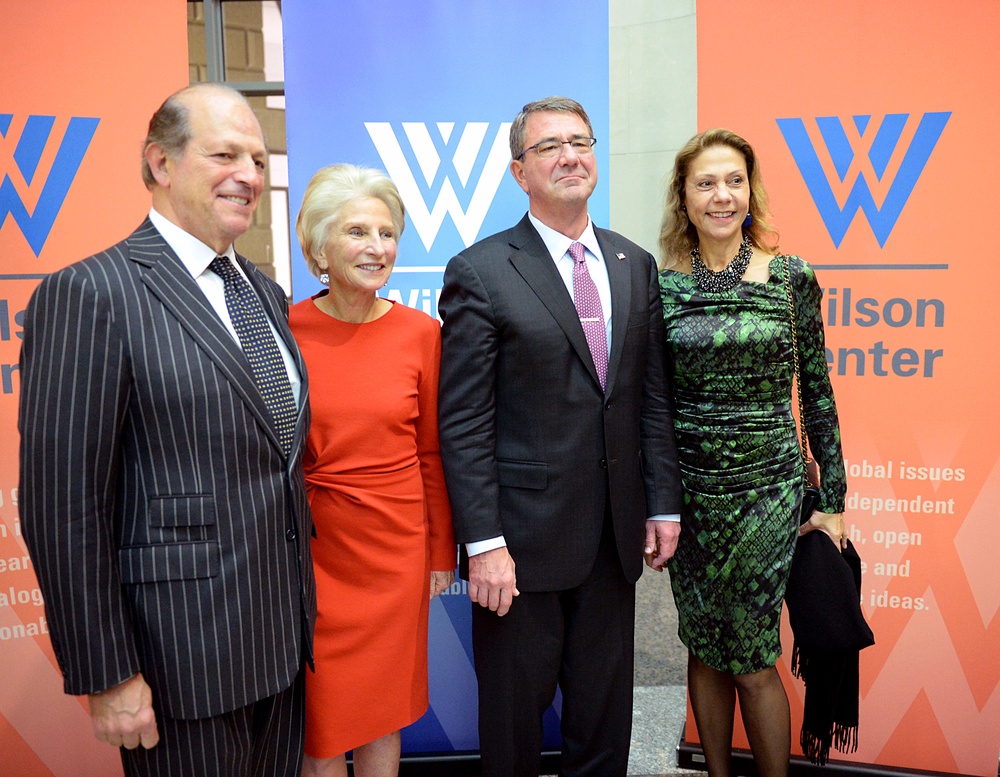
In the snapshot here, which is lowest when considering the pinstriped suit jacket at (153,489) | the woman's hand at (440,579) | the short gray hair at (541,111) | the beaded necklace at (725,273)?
the woman's hand at (440,579)

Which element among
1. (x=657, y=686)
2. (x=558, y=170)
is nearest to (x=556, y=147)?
(x=558, y=170)

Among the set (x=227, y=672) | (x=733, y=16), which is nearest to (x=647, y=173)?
(x=733, y=16)

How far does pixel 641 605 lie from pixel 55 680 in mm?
2922

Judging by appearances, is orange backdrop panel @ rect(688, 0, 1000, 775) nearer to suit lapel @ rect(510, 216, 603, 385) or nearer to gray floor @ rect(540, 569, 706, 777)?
gray floor @ rect(540, 569, 706, 777)

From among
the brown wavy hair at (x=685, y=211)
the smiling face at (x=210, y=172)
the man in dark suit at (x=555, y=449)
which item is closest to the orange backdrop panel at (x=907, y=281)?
the brown wavy hair at (x=685, y=211)

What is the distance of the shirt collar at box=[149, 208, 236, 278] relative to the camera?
4.78 feet

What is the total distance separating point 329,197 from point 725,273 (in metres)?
1.06

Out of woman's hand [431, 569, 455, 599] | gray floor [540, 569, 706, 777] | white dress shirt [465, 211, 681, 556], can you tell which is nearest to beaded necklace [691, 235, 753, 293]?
white dress shirt [465, 211, 681, 556]

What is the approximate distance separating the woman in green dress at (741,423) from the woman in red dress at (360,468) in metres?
0.73

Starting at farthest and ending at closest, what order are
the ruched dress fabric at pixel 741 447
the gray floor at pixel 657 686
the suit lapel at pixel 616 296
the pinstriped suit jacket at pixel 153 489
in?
the gray floor at pixel 657 686
the ruched dress fabric at pixel 741 447
the suit lapel at pixel 616 296
the pinstriped suit jacket at pixel 153 489

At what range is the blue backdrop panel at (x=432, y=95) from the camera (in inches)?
99.0

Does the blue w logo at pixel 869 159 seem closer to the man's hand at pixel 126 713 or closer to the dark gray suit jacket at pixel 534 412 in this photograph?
the dark gray suit jacket at pixel 534 412

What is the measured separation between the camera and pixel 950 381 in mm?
2518

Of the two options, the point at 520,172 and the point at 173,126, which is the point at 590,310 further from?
the point at 173,126
